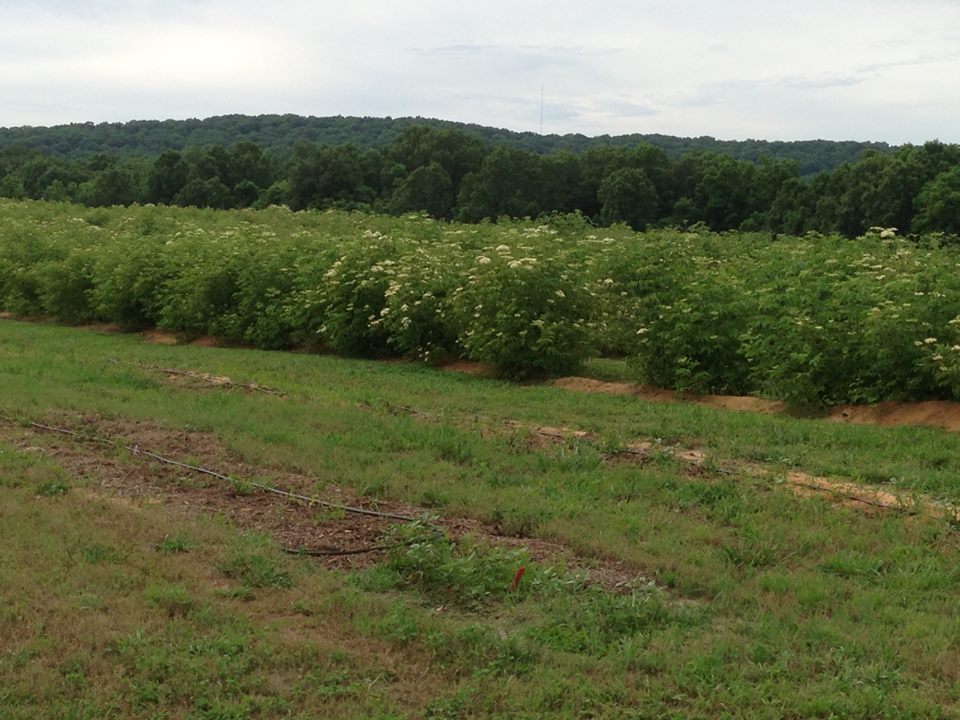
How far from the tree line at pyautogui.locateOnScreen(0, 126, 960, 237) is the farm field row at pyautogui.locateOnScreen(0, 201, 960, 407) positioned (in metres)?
30.3

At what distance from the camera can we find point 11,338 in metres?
20.1

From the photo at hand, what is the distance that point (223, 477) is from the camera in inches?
317

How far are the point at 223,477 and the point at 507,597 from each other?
11.0 feet

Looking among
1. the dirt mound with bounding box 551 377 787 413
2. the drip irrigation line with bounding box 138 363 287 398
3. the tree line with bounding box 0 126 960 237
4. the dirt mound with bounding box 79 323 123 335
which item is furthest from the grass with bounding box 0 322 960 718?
the tree line with bounding box 0 126 960 237

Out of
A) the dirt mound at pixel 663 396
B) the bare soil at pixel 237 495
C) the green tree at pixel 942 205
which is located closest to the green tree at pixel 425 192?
the green tree at pixel 942 205

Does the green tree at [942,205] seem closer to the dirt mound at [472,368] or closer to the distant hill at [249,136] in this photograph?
the dirt mound at [472,368]

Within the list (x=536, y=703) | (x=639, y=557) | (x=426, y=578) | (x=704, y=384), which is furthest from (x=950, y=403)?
Answer: (x=536, y=703)

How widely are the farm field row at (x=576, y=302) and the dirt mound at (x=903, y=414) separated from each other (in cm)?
13

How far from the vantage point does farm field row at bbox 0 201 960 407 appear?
433 inches

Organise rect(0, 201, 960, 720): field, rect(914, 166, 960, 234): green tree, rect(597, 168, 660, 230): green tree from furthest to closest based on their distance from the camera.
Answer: rect(597, 168, 660, 230): green tree → rect(914, 166, 960, 234): green tree → rect(0, 201, 960, 720): field

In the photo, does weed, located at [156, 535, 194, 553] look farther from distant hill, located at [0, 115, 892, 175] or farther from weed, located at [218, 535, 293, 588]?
distant hill, located at [0, 115, 892, 175]

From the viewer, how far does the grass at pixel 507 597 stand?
4395 mm

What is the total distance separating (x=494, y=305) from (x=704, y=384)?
10.8 feet

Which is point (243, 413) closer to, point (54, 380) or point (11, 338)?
point (54, 380)
